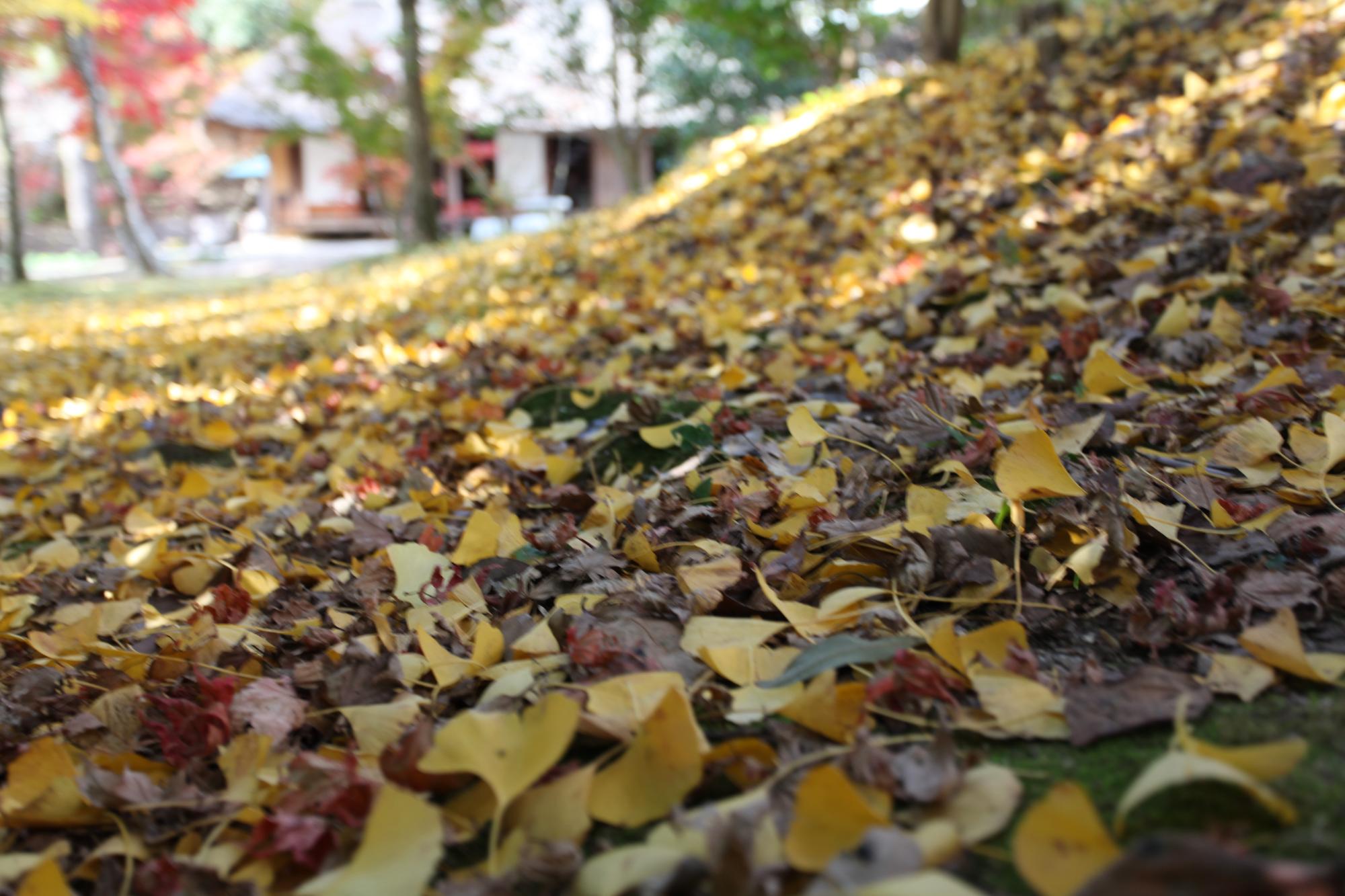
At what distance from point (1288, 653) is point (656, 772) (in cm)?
51

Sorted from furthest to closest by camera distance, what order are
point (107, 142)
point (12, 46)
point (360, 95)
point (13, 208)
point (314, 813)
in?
point (360, 95) → point (12, 46) → point (107, 142) → point (13, 208) → point (314, 813)

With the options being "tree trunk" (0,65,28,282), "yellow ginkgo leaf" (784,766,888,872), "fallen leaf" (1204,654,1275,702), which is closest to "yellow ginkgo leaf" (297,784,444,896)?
"yellow ginkgo leaf" (784,766,888,872)

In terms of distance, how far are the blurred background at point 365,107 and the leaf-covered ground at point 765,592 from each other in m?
3.52

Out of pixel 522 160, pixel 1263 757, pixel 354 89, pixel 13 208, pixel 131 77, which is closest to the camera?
pixel 1263 757

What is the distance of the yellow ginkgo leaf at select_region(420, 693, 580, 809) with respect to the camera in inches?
26.6

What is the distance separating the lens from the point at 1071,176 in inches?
116

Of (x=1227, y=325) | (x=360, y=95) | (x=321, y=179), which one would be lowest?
(x=1227, y=325)

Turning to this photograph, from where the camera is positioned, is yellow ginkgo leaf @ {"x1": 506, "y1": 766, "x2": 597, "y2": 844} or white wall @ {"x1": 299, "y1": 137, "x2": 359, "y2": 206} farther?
white wall @ {"x1": 299, "y1": 137, "x2": 359, "y2": 206}

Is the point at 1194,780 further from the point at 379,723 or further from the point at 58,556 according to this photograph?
the point at 58,556

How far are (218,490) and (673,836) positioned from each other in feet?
5.58

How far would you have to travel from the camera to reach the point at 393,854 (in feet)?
2.07

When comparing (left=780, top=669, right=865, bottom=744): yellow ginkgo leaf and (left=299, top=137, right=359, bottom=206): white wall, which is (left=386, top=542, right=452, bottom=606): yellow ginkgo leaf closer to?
(left=780, top=669, right=865, bottom=744): yellow ginkgo leaf

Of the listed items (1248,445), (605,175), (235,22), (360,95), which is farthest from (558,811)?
(235,22)

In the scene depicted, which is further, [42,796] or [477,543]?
[477,543]
